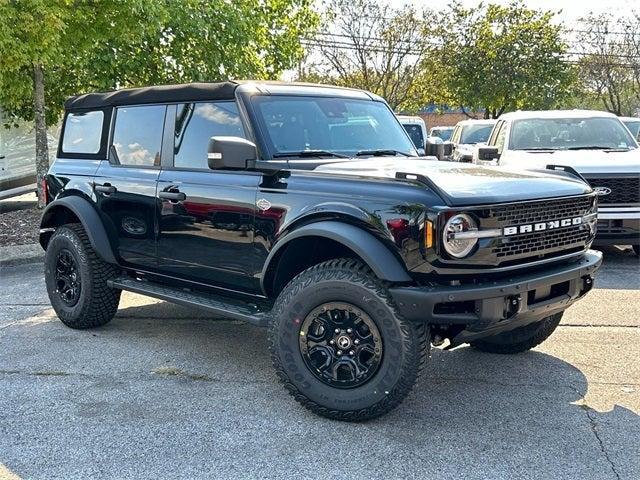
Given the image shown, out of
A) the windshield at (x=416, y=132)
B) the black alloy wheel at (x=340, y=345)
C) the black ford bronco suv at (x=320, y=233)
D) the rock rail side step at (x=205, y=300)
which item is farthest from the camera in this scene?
the windshield at (x=416, y=132)

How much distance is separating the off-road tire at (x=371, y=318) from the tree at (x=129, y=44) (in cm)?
690

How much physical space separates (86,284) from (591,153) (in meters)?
6.28

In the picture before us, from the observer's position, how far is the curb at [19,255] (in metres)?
8.64

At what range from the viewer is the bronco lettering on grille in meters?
3.46

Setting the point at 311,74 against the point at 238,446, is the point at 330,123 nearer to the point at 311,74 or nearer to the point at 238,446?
the point at 238,446

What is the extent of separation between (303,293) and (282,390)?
2.76 feet

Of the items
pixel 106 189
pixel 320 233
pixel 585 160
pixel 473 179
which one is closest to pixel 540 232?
pixel 473 179

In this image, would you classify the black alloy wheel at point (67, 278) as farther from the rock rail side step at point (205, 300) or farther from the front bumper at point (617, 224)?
the front bumper at point (617, 224)

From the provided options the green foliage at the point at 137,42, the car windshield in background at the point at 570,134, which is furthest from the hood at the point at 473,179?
the green foliage at the point at 137,42

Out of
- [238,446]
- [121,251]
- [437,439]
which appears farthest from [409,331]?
[121,251]

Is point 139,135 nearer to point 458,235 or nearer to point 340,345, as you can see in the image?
point 340,345

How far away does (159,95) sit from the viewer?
4.95 metres

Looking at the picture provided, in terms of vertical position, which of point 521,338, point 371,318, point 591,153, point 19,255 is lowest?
point 19,255

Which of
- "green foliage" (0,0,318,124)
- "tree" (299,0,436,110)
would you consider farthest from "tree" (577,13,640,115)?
"green foliage" (0,0,318,124)
